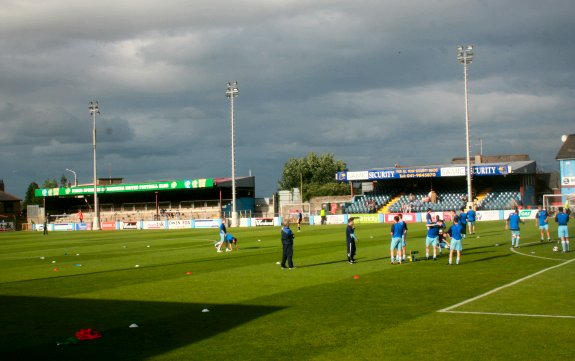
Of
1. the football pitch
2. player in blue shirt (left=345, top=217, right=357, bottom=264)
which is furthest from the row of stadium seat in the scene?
player in blue shirt (left=345, top=217, right=357, bottom=264)

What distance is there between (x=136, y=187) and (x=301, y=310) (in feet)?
282

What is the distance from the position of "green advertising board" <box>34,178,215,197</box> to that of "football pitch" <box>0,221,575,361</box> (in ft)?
209

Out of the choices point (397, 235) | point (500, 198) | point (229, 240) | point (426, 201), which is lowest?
point (229, 240)

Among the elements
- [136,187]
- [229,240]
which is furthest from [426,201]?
[136,187]

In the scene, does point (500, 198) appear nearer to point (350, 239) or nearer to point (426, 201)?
point (426, 201)

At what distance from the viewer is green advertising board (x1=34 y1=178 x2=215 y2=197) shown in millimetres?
91250

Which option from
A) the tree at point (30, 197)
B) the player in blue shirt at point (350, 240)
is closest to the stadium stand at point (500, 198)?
the player in blue shirt at point (350, 240)

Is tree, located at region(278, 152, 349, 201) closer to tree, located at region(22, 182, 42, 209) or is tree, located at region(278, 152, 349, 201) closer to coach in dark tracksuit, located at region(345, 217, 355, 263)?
tree, located at region(22, 182, 42, 209)

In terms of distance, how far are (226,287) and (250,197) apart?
262 ft

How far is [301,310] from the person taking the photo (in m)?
15.1

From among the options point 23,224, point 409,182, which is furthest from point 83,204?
point 409,182

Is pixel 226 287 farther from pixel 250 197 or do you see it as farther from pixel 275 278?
pixel 250 197

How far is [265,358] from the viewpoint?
10.6m

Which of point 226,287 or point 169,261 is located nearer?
point 226,287
